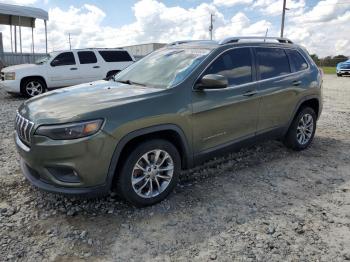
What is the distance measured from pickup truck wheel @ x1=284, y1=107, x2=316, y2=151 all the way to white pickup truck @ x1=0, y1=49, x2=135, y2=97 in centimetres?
832

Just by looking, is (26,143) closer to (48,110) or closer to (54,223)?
(48,110)

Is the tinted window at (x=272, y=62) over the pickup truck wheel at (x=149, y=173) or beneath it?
over

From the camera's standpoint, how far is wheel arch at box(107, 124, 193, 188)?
338cm

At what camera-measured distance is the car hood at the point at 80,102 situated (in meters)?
3.28

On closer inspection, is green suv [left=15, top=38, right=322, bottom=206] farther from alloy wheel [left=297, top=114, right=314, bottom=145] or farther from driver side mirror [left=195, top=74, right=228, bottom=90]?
alloy wheel [left=297, top=114, right=314, bottom=145]

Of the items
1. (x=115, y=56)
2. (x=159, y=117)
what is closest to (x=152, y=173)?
(x=159, y=117)

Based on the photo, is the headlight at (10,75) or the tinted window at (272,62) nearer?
the tinted window at (272,62)

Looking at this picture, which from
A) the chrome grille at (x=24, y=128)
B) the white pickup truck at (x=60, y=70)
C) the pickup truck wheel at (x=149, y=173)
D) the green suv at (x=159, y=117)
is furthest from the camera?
the white pickup truck at (x=60, y=70)

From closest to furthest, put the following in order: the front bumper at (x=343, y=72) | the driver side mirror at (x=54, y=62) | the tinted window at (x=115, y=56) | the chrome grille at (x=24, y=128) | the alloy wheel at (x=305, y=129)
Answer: the chrome grille at (x=24, y=128) → the alloy wheel at (x=305, y=129) → the driver side mirror at (x=54, y=62) → the tinted window at (x=115, y=56) → the front bumper at (x=343, y=72)

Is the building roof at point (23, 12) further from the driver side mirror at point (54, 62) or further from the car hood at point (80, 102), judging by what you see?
the car hood at point (80, 102)

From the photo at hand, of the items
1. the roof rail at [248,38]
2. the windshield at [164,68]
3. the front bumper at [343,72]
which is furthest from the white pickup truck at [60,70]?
the front bumper at [343,72]

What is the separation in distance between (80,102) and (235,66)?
6.89ft

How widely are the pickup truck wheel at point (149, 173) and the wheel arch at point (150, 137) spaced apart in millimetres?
77

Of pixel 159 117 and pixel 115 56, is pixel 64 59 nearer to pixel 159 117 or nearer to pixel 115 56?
pixel 115 56
